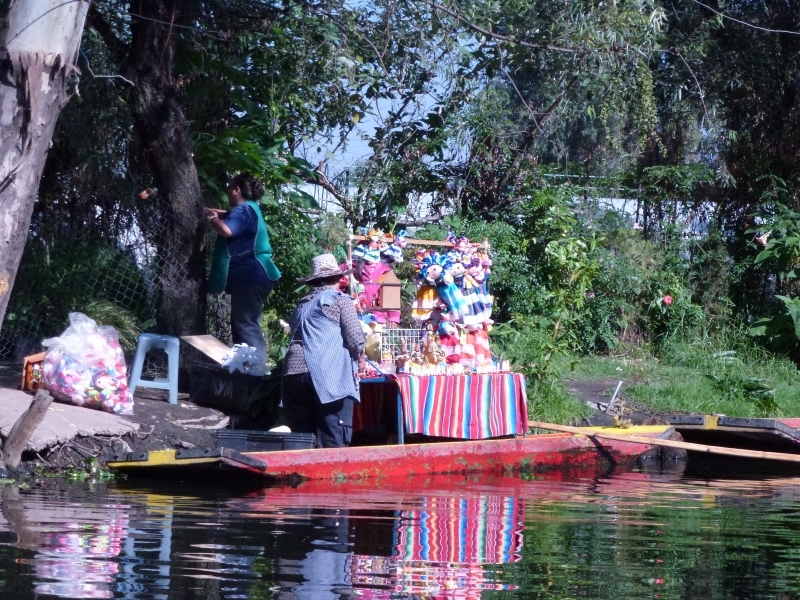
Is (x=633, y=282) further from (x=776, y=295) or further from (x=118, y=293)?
(x=118, y=293)

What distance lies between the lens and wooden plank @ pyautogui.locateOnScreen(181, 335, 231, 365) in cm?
982

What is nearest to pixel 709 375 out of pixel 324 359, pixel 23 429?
pixel 324 359

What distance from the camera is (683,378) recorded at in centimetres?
1284

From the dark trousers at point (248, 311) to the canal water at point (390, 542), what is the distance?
2.20 m

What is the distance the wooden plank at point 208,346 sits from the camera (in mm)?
9820

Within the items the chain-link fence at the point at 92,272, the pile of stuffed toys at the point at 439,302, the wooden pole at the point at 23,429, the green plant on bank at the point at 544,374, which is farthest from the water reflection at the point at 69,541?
the green plant on bank at the point at 544,374

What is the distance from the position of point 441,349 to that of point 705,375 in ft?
16.2

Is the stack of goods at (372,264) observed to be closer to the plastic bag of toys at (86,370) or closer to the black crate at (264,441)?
the black crate at (264,441)

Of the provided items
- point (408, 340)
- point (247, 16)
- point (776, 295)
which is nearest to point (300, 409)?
point (408, 340)

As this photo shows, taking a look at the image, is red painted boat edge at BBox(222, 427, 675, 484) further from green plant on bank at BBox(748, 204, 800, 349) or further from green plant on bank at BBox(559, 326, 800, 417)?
green plant on bank at BBox(748, 204, 800, 349)

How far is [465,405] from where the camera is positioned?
922 cm

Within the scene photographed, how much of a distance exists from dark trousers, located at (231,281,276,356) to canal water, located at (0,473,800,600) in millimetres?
2201

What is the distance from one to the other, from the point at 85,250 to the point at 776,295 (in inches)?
357

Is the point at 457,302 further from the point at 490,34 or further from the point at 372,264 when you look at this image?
the point at 490,34
